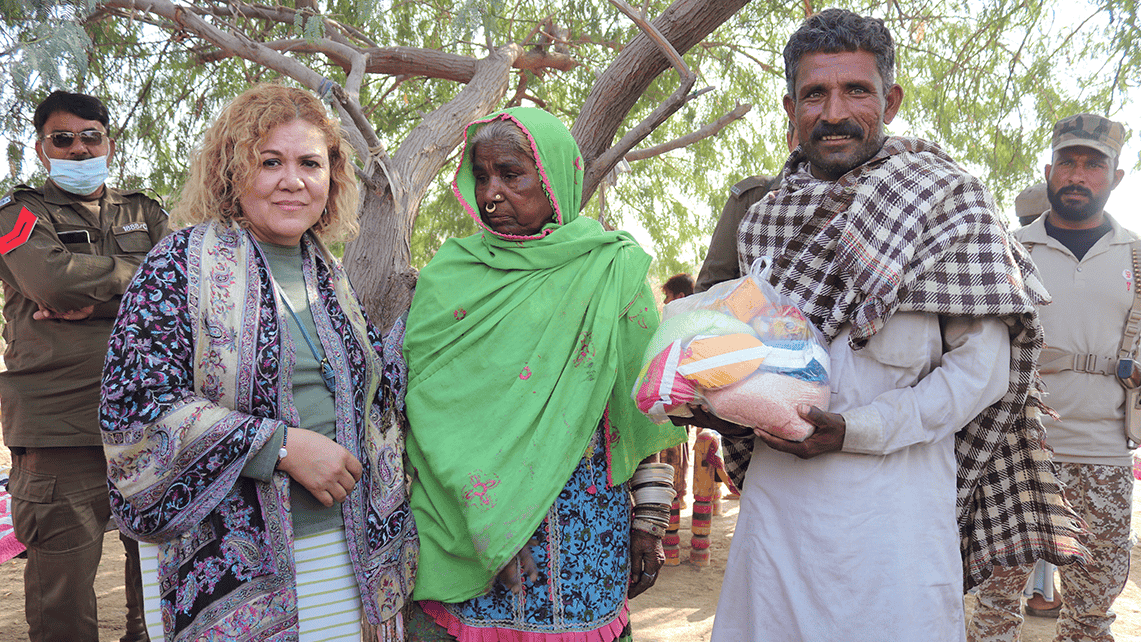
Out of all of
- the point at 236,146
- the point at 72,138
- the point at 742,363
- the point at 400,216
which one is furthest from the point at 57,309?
the point at 742,363

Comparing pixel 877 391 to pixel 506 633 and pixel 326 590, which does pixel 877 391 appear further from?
pixel 326 590

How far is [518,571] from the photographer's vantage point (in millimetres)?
2029

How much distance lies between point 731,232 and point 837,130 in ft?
1.52

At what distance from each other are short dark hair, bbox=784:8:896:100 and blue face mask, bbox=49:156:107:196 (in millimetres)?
2988

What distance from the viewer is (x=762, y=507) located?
1.84 meters

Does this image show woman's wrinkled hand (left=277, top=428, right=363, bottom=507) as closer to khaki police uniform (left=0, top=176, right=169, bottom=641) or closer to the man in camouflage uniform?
khaki police uniform (left=0, top=176, right=169, bottom=641)

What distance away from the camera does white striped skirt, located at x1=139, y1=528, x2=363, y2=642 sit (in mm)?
1854

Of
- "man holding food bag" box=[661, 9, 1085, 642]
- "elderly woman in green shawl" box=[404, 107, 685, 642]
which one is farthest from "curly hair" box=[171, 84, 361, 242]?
"man holding food bag" box=[661, 9, 1085, 642]

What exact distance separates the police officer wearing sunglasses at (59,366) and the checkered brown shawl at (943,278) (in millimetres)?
2733

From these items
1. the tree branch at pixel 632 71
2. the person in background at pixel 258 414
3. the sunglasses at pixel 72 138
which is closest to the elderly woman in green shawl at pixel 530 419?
the person in background at pixel 258 414

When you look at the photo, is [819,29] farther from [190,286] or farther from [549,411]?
[190,286]

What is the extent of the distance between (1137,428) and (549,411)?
9.58 feet

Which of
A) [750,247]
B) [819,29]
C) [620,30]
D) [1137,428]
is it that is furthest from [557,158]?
[620,30]

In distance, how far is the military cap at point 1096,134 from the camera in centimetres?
352
